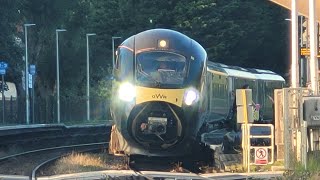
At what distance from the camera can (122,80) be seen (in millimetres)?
18125

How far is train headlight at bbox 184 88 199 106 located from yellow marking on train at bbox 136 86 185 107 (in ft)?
0.47

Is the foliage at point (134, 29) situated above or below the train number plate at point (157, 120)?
above

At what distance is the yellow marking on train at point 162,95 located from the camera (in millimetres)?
17547

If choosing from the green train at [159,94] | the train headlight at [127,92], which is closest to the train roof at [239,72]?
the green train at [159,94]

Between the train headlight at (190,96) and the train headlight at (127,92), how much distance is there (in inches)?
48.3

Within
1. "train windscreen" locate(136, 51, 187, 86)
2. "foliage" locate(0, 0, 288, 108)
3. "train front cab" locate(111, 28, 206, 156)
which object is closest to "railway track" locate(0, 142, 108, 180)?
"train front cab" locate(111, 28, 206, 156)

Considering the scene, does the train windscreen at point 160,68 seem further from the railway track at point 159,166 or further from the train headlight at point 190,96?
the railway track at point 159,166

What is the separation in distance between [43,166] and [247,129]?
6.62 meters

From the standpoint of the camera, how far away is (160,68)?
18078mm

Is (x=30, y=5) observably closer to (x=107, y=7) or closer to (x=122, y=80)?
(x=107, y=7)

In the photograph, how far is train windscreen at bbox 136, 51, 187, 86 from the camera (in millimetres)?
17812

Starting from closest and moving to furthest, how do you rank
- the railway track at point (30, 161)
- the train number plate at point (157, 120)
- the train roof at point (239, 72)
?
the train number plate at point (157, 120)
the railway track at point (30, 161)
the train roof at point (239, 72)

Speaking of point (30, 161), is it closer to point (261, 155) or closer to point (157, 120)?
point (157, 120)

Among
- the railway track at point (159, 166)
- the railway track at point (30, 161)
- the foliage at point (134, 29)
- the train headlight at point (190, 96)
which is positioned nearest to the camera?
the railway track at point (159, 166)
